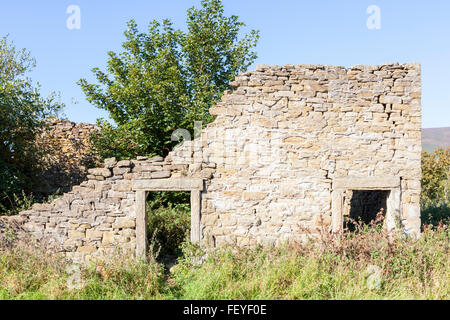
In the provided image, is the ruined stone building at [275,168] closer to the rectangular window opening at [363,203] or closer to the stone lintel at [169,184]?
the stone lintel at [169,184]

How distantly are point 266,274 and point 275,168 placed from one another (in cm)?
210

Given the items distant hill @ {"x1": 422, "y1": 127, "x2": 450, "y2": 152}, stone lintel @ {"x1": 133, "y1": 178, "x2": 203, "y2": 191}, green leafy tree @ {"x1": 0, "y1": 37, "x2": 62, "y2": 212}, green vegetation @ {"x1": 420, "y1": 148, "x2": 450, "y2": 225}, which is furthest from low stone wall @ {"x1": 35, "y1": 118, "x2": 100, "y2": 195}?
distant hill @ {"x1": 422, "y1": 127, "x2": 450, "y2": 152}

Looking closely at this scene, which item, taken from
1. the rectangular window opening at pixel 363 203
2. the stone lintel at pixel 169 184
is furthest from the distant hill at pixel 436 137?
the stone lintel at pixel 169 184

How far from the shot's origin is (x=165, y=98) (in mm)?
10547

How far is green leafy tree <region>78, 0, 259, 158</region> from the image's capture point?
10.5 m

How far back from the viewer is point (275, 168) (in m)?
6.17

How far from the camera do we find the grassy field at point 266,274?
4680mm

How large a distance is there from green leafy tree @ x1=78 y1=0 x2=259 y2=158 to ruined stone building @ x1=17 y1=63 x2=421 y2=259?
13.4 feet

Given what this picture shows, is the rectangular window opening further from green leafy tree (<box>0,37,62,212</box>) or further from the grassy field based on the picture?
green leafy tree (<box>0,37,62,212</box>)

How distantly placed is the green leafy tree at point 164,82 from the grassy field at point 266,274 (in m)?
5.38

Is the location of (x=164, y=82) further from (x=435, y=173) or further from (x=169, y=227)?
(x=435, y=173)

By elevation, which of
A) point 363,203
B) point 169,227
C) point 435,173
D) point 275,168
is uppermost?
point 275,168

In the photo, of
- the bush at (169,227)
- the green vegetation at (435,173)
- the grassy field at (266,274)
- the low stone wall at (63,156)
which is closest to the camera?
the grassy field at (266,274)

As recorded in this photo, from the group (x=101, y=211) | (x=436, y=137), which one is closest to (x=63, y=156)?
(x=101, y=211)
